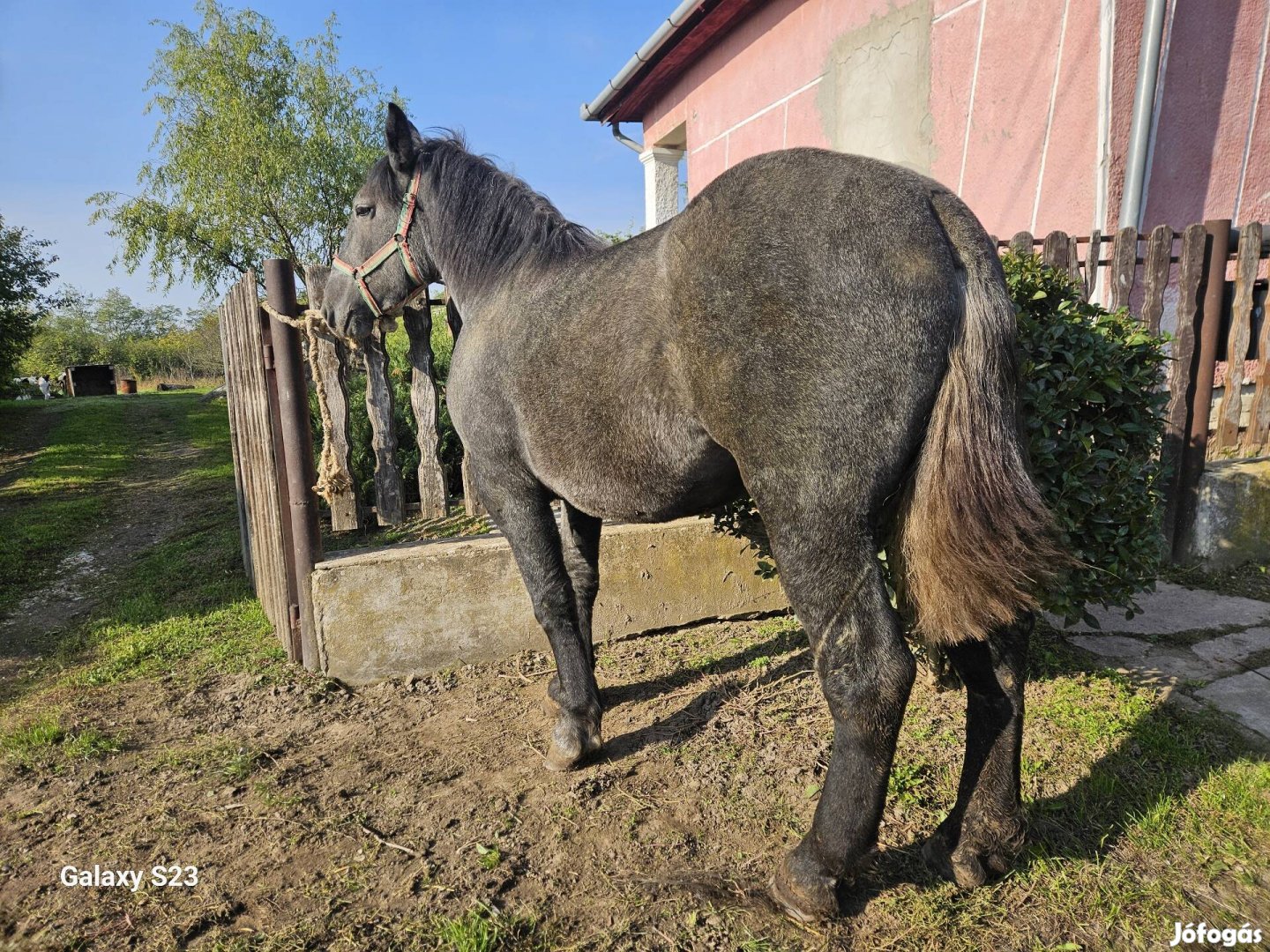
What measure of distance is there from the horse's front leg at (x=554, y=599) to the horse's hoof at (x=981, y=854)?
4.50 ft

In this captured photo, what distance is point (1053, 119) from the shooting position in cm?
514

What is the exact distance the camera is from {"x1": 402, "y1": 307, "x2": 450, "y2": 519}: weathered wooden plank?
5223 mm

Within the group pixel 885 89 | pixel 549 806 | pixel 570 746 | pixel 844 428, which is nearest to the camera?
pixel 844 428

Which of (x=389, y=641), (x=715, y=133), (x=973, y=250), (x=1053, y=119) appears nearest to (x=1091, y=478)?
(x=973, y=250)

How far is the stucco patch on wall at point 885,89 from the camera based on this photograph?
6395mm

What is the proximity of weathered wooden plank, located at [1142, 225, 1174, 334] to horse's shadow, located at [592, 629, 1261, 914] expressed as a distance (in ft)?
7.78

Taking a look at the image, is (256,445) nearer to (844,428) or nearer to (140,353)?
(844,428)

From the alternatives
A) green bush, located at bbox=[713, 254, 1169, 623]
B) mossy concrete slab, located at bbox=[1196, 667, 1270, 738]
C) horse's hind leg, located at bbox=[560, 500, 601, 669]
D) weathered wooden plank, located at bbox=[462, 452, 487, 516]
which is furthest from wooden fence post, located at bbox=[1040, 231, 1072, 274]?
weathered wooden plank, located at bbox=[462, 452, 487, 516]

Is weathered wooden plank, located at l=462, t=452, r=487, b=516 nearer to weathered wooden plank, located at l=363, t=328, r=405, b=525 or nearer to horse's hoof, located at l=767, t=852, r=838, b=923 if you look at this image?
weathered wooden plank, located at l=363, t=328, r=405, b=525

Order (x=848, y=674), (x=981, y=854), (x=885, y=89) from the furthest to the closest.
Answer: (x=885, y=89) → (x=981, y=854) → (x=848, y=674)

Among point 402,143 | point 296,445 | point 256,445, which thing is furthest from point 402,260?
point 256,445

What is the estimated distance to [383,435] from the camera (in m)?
5.39

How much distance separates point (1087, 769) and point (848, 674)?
1.46 meters

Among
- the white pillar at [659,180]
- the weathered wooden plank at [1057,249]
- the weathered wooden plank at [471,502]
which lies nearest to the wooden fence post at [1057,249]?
the weathered wooden plank at [1057,249]
